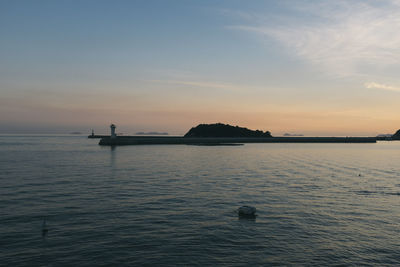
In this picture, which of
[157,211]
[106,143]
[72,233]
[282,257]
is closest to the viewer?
[282,257]

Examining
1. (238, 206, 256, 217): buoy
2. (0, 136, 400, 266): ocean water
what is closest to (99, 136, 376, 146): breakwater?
(0, 136, 400, 266): ocean water

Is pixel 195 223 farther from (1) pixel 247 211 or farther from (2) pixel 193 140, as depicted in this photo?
(2) pixel 193 140

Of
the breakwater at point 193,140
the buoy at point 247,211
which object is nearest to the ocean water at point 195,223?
the buoy at point 247,211

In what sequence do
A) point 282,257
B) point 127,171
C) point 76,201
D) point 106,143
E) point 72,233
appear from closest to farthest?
point 282,257 < point 72,233 < point 76,201 < point 127,171 < point 106,143

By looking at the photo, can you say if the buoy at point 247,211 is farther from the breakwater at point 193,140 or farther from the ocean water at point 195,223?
the breakwater at point 193,140

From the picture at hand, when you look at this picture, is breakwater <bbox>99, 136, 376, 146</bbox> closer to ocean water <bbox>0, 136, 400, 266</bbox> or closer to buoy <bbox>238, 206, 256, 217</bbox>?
ocean water <bbox>0, 136, 400, 266</bbox>

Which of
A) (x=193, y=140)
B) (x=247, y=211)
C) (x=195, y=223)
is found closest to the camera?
(x=195, y=223)

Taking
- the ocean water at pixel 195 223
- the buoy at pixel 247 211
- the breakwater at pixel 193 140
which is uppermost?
the breakwater at pixel 193 140

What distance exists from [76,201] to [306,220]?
17.7 meters

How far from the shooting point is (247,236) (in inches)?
633

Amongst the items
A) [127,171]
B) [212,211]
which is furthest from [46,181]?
[212,211]

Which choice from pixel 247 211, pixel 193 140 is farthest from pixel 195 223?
pixel 193 140

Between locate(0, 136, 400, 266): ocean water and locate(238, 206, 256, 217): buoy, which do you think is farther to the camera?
locate(238, 206, 256, 217): buoy

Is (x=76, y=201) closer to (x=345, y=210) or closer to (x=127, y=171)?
(x=127, y=171)
